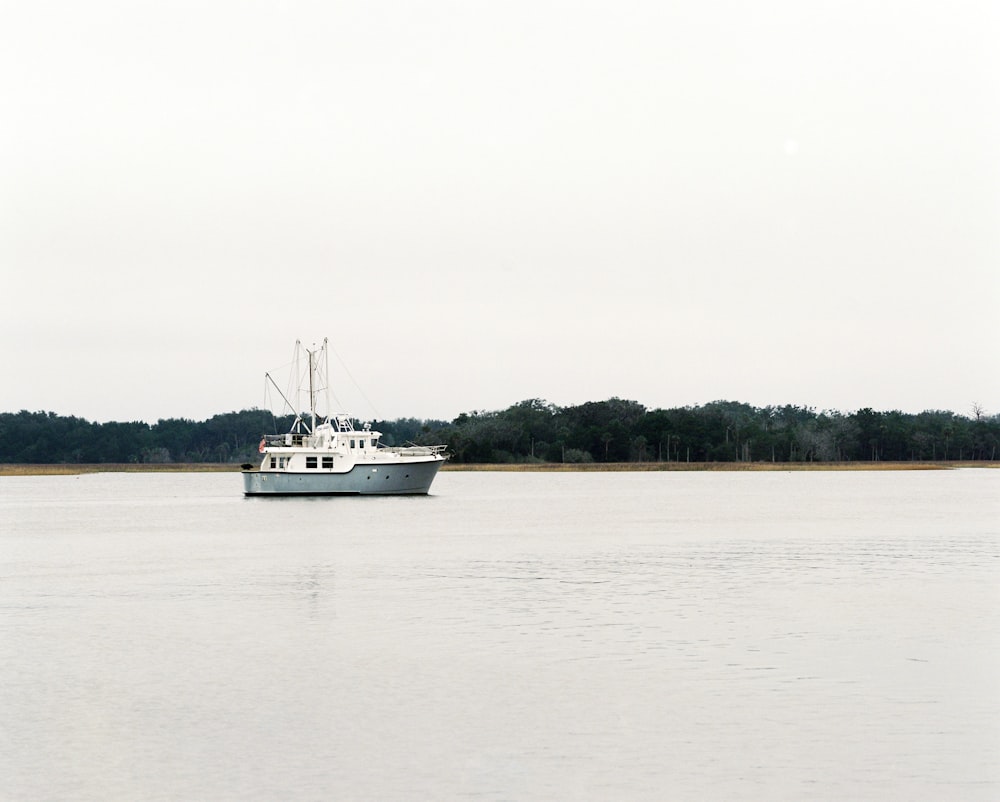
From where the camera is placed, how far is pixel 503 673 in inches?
1197

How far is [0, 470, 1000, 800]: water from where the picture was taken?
21.3 meters

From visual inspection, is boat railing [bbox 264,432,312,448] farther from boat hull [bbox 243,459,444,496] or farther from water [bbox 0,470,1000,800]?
water [bbox 0,470,1000,800]

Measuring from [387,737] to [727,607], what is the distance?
20557mm

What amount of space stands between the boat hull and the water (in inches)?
1868

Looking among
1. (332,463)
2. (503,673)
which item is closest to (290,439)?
(332,463)

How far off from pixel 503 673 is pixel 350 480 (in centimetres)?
8808

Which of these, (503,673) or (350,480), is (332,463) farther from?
(503,673)

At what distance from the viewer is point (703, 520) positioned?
9706 centimetres

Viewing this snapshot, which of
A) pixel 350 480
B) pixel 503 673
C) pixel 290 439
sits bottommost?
pixel 503 673

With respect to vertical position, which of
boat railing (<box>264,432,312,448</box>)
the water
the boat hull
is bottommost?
the water

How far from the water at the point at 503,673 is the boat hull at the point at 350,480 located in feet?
156

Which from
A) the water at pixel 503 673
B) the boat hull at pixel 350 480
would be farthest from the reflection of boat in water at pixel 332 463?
the water at pixel 503 673

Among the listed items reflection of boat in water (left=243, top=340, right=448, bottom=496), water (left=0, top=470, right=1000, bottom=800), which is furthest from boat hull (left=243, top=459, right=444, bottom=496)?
water (left=0, top=470, right=1000, bottom=800)

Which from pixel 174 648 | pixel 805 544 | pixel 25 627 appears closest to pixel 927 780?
pixel 174 648
